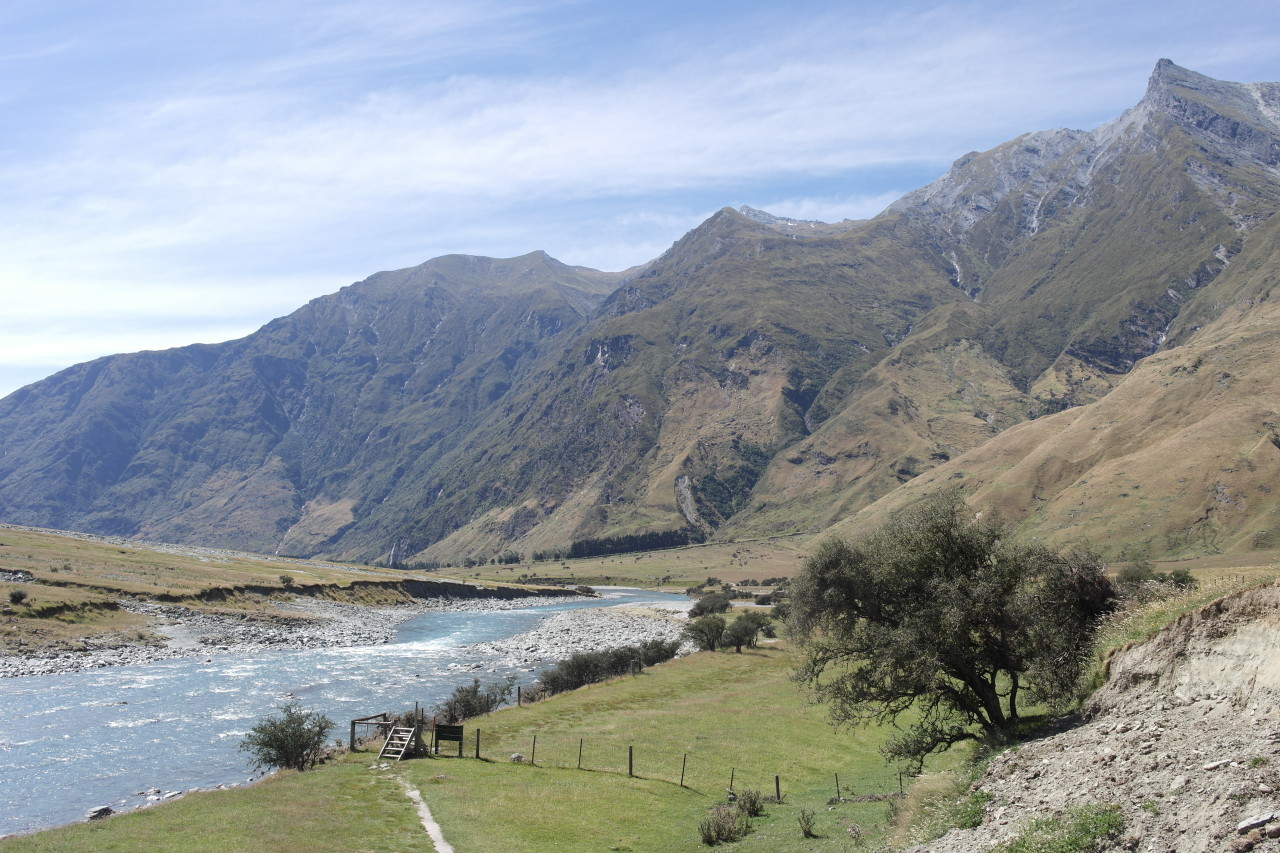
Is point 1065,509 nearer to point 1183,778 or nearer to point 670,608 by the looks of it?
point 670,608

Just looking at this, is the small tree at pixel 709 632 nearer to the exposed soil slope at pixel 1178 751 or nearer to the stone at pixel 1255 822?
the exposed soil slope at pixel 1178 751

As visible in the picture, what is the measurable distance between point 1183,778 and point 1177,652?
6.79 metres

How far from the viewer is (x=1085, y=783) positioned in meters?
17.3

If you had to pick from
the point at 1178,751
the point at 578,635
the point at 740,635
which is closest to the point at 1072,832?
the point at 1178,751

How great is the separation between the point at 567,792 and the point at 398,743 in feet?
31.7

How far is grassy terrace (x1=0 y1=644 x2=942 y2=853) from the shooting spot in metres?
24.5

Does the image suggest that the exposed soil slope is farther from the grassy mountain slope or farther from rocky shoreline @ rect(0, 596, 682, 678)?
the grassy mountain slope

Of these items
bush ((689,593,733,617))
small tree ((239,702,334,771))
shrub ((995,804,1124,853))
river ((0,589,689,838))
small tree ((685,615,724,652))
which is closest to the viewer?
shrub ((995,804,1124,853))

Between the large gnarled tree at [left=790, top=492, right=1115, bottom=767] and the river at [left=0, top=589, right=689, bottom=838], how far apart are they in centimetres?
3196

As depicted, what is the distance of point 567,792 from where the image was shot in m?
34.2

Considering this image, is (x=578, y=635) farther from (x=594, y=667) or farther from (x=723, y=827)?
(x=723, y=827)

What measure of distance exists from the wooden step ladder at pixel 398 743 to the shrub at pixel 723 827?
15503mm

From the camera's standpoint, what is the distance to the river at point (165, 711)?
37344mm

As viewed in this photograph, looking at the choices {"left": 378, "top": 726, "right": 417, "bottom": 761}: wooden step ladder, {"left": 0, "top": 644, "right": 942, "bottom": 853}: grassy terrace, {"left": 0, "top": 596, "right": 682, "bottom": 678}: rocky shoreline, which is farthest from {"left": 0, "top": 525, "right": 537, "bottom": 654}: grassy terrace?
{"left": 378, "top": 726, "right": 417, "bottom": 761}: wooden step ladder
